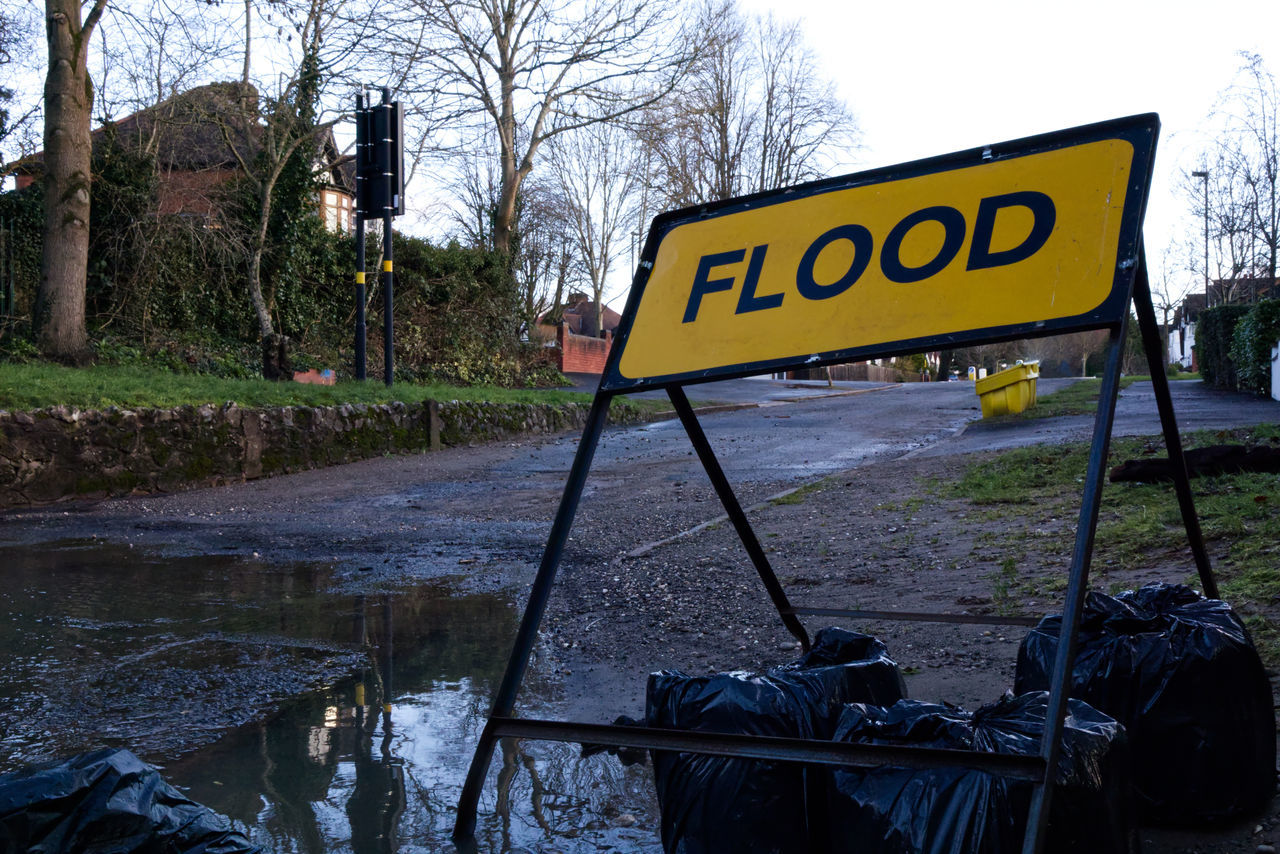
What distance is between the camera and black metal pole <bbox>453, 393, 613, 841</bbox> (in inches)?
87.0

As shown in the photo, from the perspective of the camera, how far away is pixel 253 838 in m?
2.34

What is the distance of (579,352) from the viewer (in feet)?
137

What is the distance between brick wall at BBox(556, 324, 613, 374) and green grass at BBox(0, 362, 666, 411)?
985 inches

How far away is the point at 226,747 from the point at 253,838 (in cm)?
69

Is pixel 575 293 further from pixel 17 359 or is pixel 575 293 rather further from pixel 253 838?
pixel 253 838

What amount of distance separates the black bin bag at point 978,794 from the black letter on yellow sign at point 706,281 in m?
0.98

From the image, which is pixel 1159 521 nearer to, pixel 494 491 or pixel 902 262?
pixel 902 262

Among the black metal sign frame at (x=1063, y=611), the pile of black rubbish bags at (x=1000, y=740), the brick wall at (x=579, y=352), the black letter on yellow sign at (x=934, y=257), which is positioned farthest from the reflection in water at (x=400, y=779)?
the brick wall at (x=579, y=352)

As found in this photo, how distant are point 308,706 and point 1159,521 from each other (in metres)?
4.24

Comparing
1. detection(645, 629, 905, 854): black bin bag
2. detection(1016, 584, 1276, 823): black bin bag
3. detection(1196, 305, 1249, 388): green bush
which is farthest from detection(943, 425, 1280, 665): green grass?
detection(1196, 305, 1249, 388): green bush

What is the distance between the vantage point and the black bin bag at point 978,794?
178 cm

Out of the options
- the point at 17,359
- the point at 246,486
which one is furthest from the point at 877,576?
the point at 17,359

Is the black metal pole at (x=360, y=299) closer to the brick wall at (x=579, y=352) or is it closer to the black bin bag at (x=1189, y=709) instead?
the black bin bag at (x=1189, y=709)

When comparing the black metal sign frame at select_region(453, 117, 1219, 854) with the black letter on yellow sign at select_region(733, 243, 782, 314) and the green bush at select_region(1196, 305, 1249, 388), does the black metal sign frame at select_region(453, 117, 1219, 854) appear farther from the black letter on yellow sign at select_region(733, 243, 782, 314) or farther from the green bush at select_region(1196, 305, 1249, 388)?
the green bush at select_region(1196, 305, 1249, 388)
